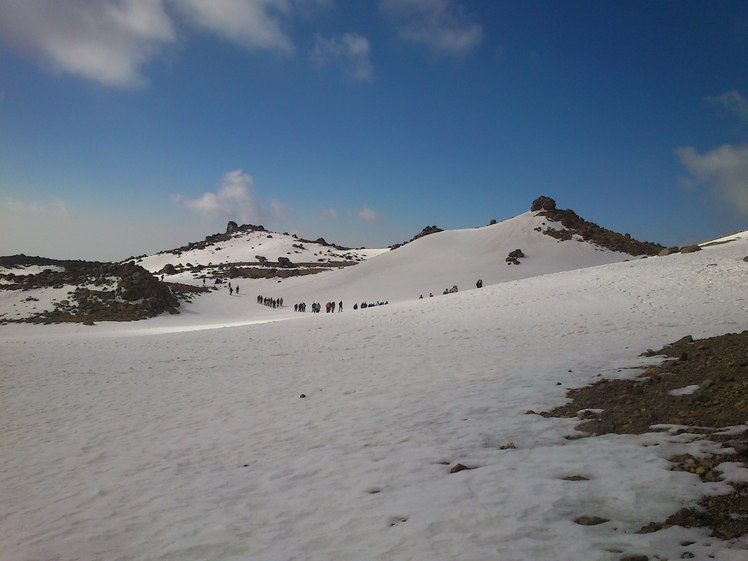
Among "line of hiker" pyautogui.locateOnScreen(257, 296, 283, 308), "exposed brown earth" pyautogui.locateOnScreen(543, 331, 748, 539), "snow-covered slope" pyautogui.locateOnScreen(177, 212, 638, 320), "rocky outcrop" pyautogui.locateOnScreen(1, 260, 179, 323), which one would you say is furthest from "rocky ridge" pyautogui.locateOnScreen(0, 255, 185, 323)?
"exposed brown earth" pyautogui.locateOnScreen(543, 331, 748, 539)

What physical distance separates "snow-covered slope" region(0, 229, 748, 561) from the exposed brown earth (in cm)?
21

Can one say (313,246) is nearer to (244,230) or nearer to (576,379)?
(244,230)

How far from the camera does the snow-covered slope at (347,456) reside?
445cm

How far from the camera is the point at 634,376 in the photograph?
9.66 m

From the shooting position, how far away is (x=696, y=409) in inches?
274

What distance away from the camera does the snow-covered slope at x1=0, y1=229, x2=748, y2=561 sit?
4.45 meters

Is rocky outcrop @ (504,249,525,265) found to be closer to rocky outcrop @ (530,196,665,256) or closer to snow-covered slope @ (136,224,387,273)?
rocky outcrop @ (530,196,665,256)

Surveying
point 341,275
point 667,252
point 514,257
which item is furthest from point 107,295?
point 667,252

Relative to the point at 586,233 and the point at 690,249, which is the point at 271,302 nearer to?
the point at 690,249

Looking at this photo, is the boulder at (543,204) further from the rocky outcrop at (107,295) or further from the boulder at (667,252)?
the rocky outcrop at (107,295)

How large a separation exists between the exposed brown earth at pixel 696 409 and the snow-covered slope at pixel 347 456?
0.21 meters

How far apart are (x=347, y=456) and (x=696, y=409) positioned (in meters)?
5.45

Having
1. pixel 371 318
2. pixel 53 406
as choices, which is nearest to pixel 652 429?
pixel 53 406

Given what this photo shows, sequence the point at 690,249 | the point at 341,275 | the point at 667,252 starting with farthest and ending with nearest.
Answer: the point at 341,275 < the point at 667,252 < the point at 690,249
